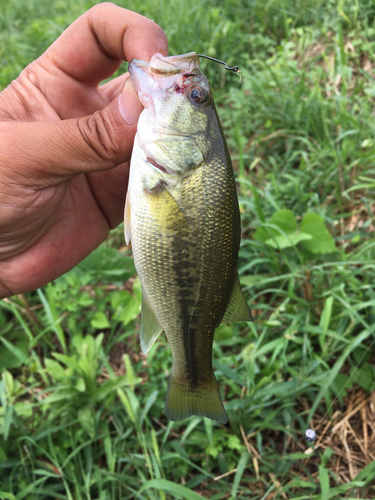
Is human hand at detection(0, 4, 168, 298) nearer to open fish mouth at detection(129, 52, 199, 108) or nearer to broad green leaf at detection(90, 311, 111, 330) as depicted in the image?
open fish mouth at detection(129, 52, 199, 108)

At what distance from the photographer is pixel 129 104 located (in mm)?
1805

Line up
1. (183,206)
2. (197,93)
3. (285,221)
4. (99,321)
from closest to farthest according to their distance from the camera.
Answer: (183,206) < (197,93) < (285,221) < (99,321)

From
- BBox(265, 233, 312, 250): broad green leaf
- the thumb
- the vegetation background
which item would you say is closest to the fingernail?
the thumb

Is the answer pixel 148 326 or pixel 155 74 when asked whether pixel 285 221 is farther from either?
pixel 155 74

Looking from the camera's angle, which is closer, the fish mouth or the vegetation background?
the fish mouth

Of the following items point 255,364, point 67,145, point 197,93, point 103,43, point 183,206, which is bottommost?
point 255,364

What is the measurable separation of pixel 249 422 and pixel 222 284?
4.24ft

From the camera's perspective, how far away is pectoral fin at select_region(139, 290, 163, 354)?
1.95 m

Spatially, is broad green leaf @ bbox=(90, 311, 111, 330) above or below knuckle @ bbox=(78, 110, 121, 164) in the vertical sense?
below

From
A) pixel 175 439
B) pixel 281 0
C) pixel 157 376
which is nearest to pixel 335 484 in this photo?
pixel 175 439

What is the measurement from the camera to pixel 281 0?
5.20 meters

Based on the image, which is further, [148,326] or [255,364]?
[255,364]

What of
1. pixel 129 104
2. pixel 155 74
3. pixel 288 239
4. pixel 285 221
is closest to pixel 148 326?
pixel 129 104

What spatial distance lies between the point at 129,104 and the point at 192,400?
1.45 meters
